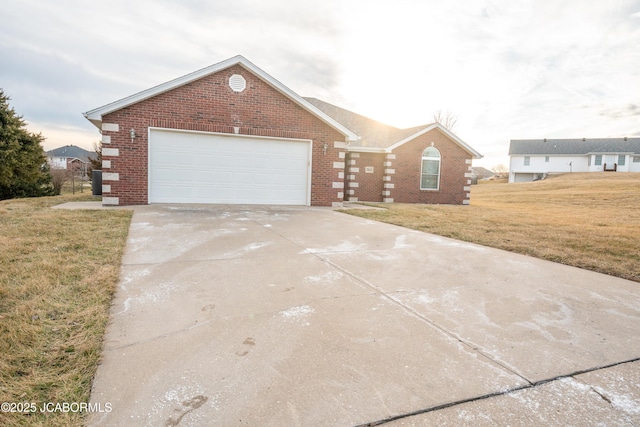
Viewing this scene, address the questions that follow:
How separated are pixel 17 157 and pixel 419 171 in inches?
775

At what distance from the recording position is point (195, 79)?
10.5 metres

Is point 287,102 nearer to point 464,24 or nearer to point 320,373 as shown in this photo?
point 464,24

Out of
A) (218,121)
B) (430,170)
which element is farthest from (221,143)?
(430,170)

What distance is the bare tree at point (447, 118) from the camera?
44.3 metres

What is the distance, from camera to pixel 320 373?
6.72 feet

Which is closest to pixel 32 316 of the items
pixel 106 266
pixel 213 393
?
pixel 106 266

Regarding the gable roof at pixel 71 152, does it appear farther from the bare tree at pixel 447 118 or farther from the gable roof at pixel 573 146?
the gable roof at pixel 573 146

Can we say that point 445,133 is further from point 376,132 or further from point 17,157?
point 17,157

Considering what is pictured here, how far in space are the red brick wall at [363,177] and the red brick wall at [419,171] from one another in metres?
0.68

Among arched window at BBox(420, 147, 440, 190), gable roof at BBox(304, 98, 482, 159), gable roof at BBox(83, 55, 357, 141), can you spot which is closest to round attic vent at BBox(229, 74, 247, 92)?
gable roof at BBox(83, 55, 357, 141)

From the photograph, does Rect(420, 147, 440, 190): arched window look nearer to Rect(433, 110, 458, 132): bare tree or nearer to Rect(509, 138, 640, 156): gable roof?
Rect(433, 110, 458, 132): bare tree

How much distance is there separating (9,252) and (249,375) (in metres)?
4.25

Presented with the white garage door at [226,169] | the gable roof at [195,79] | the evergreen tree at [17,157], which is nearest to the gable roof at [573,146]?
the gable roof at [195,79]

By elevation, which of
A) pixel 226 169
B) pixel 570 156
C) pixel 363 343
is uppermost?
pixel 570 156
